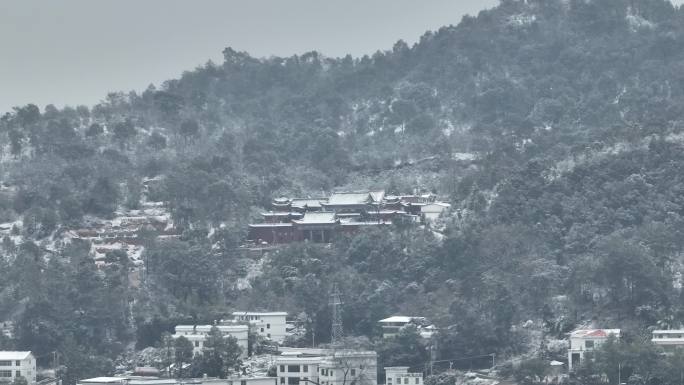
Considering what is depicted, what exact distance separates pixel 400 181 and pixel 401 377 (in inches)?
1003

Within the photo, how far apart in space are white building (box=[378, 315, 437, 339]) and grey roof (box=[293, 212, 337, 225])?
12.0 meters

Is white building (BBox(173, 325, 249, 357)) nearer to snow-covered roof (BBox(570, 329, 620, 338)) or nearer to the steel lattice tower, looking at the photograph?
the steel lattice tower

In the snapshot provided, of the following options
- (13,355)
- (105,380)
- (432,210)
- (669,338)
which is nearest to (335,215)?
(432,210)

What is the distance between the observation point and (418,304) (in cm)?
7456

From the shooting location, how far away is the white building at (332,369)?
67.0 metres

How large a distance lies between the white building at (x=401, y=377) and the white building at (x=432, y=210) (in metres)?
17.6

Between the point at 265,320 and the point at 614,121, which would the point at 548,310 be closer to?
the point at 265,320

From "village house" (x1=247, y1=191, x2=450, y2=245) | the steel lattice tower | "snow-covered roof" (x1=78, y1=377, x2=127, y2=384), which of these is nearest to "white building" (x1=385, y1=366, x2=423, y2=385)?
the steel lattice tower

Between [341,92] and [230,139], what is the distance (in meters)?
9.85

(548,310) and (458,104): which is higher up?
(458,104)

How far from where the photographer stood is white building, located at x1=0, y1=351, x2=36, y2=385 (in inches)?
2763

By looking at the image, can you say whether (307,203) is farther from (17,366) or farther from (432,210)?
(17,366)

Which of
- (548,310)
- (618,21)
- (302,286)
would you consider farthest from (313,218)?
(618,21)

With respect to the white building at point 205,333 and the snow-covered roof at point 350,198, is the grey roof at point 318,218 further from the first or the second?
the white building at point 205,333
